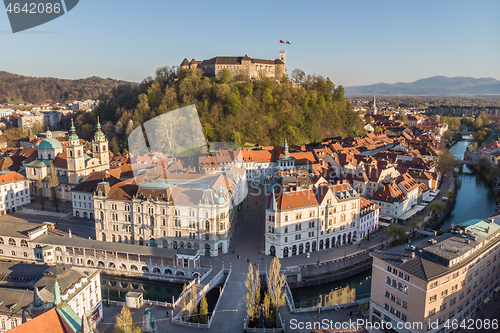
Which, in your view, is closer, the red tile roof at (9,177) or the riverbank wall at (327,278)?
the riverbank wall at (327,278)

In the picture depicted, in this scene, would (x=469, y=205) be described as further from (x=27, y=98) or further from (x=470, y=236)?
(x=27, y=98)

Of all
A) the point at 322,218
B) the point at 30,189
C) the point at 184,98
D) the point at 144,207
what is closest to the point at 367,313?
the point at 322,218

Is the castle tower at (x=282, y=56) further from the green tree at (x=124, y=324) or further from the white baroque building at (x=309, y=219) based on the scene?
the green tree at (x=124, y=324)

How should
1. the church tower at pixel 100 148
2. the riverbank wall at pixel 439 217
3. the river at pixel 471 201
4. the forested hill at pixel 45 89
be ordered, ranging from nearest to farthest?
the riverbank wall at pixel 439 217
the river at pixel 471 201
the church tower at pixel 100 148
the forested hill at pixel 45 89

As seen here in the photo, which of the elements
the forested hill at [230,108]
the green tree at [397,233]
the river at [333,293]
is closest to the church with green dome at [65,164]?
the forested hill at [230,108]

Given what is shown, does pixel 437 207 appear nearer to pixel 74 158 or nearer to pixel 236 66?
pixel 74 158
